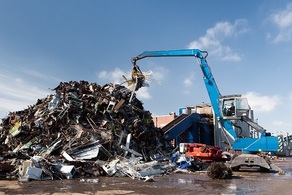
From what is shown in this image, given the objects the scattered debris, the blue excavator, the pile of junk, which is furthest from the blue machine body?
the scattered debris

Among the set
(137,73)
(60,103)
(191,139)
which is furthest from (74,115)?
(191,139)

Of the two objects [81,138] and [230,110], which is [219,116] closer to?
[230,110]

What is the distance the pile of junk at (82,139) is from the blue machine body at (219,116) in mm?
4461

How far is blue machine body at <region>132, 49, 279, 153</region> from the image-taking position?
57.1 ft

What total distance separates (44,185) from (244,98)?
13.5m

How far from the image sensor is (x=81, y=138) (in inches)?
537

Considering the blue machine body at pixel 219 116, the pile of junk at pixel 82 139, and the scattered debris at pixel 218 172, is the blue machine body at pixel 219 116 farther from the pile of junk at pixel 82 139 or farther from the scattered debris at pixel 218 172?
the scattered debris at pixel 218 172

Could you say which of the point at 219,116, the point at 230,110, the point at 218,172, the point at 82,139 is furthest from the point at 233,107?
the point at 82,139

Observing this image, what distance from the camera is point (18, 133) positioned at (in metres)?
15.0

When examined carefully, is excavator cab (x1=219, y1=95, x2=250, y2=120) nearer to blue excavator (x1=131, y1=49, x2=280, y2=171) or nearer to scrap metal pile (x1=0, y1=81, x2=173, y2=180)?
blue excavator (x1=131, y1=49, x2=280, y2=171)

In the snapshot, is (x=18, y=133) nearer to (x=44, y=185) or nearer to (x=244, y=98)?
(x=44, y=185)

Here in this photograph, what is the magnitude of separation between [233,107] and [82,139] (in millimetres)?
10437

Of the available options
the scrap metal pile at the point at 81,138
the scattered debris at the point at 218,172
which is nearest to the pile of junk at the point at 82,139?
the scrap metal pile at the point at 81,138

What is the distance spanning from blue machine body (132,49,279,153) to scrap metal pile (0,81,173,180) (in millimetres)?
4472
